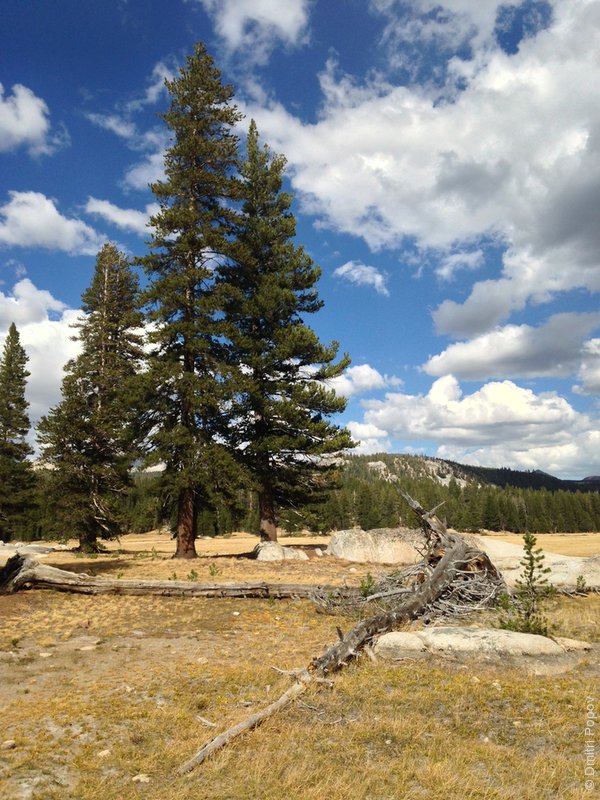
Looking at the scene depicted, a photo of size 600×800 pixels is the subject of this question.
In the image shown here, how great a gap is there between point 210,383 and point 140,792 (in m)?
15.9

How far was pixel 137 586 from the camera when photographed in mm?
14148

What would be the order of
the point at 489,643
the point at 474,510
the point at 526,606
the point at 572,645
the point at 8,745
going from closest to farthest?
1. the point at 8,745
2. the point at 489,643
3. the point at 572,645
4. the point at 526,606
5. the point at 474,510

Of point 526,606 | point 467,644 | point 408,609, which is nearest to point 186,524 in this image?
point 408,609

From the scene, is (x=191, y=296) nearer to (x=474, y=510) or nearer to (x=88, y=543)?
(x=88, y=543)

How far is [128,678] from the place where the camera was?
7.55 metres

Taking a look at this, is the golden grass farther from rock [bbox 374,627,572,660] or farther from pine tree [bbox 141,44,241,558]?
pine tree [bbox 141,44,241,558]

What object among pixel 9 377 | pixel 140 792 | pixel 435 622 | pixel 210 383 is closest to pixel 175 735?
pixel 140 792

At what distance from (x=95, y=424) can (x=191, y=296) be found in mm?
9856

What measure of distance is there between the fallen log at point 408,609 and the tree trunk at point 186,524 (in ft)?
33.0

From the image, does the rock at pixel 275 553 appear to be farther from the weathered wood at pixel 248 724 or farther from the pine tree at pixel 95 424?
the weathered wood at pixel 248 724

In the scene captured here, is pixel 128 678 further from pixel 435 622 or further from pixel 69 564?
pixel 69 564

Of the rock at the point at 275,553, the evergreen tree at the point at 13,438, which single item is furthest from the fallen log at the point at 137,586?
the evergreen tree at the point at 13,438

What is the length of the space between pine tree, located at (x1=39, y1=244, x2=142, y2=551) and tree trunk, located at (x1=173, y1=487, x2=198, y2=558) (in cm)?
540

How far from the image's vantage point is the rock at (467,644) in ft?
28.1
